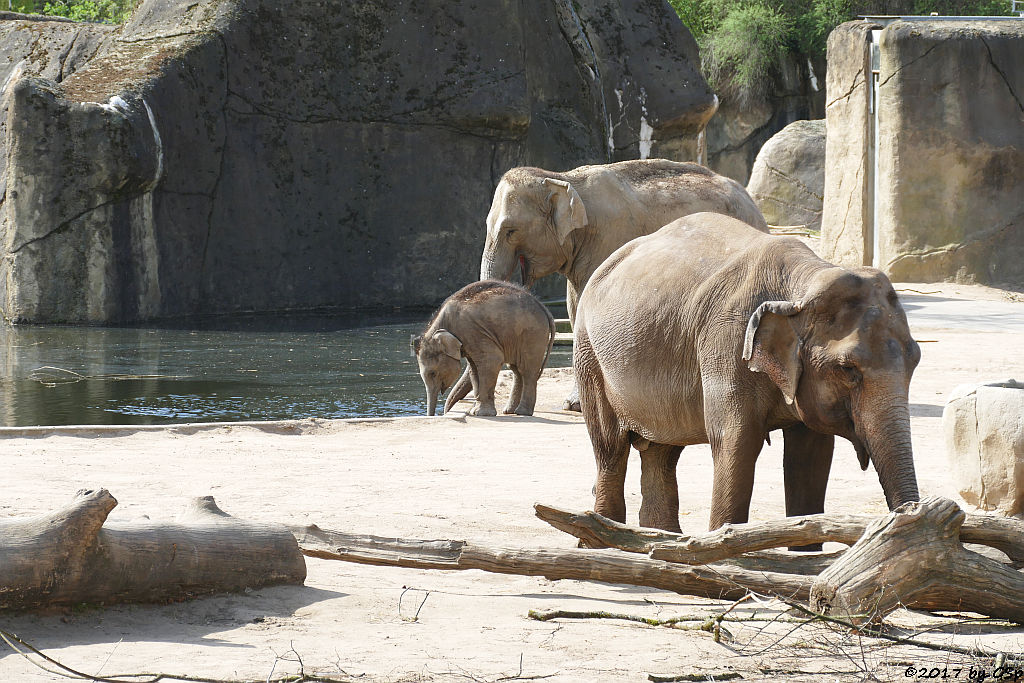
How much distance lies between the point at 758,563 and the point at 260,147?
14.0m

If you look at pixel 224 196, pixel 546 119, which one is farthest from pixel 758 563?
pixel 546 119

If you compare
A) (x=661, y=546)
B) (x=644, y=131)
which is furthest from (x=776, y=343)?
(x=644, y=131)

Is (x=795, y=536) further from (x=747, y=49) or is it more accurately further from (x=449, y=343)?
(x=747, y=49)

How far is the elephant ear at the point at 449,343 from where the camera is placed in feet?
30.9

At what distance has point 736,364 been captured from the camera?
4402mm

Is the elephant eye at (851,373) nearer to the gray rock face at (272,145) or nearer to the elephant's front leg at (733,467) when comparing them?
the elephant's front leg at (733,467)

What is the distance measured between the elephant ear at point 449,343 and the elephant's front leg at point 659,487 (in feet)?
13.9

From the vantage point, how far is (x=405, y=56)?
58.5 ft

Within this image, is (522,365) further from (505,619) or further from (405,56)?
(405,56)

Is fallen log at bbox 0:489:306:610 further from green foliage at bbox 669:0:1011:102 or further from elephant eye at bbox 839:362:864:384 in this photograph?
green foliage at bbox 669:0:1011:102

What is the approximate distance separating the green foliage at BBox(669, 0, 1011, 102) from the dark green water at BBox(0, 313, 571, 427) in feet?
59.4

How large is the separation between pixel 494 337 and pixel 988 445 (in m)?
4.60

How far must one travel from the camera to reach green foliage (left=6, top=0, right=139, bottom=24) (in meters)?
28.5

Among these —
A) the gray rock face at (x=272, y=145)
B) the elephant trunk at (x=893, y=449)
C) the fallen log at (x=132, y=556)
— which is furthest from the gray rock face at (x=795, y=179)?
the fallen log at (x=132, y=556)
